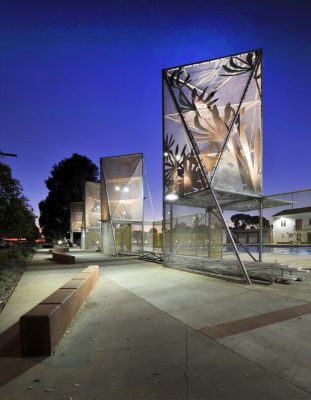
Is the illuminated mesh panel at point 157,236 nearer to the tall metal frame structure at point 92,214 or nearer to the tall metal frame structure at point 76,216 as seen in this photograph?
the tall metal frame structure at point 92,214

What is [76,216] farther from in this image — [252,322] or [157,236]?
[252,322]

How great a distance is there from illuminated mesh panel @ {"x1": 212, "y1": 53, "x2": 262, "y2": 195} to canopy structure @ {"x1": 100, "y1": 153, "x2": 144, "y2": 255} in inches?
538

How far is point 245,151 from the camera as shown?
12.0 m

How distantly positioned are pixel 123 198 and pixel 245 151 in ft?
48.0

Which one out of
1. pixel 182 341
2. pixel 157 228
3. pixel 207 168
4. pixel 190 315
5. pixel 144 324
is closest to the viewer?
pixel 182 341

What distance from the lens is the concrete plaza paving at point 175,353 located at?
3176mm

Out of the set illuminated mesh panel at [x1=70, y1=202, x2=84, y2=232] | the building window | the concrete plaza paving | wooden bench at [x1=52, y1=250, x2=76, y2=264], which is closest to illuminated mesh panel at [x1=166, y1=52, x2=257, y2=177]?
the concrete plaza paving

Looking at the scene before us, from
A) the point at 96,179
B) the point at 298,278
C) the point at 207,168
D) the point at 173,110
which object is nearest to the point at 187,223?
the point at 207,168

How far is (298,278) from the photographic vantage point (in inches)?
357

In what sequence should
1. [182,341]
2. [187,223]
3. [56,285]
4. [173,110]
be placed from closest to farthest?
[182,341], [56,285], [173,110], [187,223]

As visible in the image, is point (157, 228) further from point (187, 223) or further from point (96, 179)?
point (96, 179)

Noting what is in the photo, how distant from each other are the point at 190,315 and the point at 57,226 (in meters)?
54.2

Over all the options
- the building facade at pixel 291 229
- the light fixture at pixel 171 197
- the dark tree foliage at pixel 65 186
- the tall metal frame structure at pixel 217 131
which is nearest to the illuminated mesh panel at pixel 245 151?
the tall metal frame structure at pixel 217 131

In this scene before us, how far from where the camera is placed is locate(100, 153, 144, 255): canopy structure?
24.6 meters
